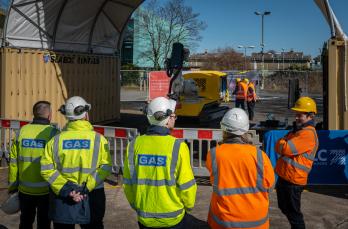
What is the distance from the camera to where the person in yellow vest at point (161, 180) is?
131 inches

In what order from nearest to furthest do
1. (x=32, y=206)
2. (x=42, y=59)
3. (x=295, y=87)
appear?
(x=32, y=206) → (x=295, y=87) → (x=42, y=59)

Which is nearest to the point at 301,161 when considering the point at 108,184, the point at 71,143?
the point at 71,143

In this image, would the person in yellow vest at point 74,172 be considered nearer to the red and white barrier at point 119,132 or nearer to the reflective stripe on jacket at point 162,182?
the reflective stripe on jacket at point 162,182

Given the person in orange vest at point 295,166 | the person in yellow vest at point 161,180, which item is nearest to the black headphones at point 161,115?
the person in yellow vest at point 161,180

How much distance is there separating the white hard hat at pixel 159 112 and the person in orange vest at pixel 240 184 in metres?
0.52

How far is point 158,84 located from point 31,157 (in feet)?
59.3

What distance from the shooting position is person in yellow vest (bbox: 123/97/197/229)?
333 centimetres

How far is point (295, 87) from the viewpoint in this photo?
8805 mm

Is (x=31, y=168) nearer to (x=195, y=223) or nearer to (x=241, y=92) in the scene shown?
(x=195, y=223)

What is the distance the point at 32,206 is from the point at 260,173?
2540 mm

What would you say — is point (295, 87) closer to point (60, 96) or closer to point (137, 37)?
point (60, 96)

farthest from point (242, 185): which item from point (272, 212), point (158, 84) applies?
point (158, 84)

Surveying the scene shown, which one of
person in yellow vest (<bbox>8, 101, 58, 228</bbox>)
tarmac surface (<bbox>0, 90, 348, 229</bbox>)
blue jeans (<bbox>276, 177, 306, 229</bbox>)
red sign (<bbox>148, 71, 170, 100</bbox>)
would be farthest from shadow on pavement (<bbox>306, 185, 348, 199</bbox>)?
red sign (<bbox>148, 71, 170, 100</bbox>)

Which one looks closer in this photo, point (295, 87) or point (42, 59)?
point (295, 87)
